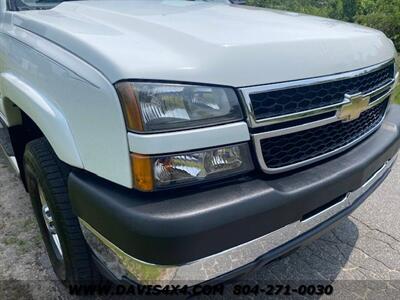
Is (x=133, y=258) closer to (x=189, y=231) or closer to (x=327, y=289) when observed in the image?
(x=189, y=231)

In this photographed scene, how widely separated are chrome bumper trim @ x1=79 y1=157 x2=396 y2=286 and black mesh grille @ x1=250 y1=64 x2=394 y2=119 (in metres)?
0.47

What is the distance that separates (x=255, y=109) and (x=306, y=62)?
0.35 meters

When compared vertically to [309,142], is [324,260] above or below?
below

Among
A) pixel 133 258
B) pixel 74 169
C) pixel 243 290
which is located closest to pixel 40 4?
pixel 74 169

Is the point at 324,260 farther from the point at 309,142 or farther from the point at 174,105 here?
the point at 174,105

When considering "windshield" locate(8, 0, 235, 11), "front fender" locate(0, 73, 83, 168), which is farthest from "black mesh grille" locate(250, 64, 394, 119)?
"windshield" locate(8, 0, 235, 11)

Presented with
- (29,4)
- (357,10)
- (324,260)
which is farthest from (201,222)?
(357,10)

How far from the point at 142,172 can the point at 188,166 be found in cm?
17

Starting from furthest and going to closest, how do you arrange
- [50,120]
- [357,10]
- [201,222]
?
[357,10]
[50,120]
[201,222]

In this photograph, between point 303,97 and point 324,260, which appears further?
point 324,260

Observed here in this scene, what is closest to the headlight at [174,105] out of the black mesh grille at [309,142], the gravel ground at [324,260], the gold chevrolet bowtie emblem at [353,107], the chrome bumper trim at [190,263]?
the black mesh grille at [309,142]

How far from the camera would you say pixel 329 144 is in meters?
1.83

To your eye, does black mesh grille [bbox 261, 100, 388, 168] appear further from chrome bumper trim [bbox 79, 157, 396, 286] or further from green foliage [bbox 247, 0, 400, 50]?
green foliage [bbox 247, 0, 400, 50]

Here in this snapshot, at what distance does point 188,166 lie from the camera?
4.71 ft
